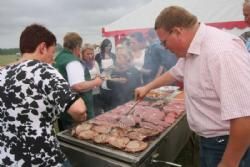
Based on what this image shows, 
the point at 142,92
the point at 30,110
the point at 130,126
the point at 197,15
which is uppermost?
the point at 197,15

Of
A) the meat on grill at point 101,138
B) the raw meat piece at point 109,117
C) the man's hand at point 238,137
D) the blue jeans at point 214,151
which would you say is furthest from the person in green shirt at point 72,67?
the man's hand at point 238,137

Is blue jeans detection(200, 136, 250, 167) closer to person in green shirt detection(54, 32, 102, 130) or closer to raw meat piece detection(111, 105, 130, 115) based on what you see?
raw meat piece detection(111, 105, 130, 115)

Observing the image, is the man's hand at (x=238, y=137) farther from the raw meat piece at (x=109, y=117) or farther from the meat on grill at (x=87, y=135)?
the raw meat piece at (x=109, y=117)

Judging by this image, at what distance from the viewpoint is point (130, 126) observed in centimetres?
293

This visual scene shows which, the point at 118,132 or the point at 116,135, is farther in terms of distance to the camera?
the point at 118,132

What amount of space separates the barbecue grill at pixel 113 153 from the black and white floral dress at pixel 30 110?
1.30 feet

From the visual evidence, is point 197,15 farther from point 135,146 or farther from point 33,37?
point 33,37

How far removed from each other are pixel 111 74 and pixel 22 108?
131 inches

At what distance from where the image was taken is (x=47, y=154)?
1960 millimetres

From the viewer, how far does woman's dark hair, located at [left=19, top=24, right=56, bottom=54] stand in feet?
6.40

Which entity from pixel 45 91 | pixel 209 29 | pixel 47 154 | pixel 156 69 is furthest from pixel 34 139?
pixel 156 69

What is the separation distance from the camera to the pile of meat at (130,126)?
2.41 meters

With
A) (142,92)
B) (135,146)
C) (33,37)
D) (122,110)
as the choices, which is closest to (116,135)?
(135,146)

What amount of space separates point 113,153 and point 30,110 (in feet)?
2.58
